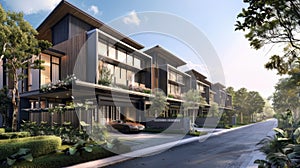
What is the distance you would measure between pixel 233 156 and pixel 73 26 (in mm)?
20205

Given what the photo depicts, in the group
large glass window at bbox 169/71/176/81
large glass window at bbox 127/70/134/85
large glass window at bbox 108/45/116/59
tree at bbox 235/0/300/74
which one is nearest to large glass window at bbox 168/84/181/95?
large glass window at bbox 169/71/176/81

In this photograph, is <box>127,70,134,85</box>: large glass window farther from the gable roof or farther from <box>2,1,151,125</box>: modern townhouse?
the gable roof

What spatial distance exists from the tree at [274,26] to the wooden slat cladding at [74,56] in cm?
1592

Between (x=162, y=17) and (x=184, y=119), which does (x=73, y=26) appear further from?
(x=184, y=119)

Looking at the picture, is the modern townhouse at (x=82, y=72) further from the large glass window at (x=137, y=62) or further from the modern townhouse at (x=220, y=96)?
the modern townhouse at (x=220, y=96)

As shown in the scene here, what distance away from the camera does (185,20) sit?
14.4 meters

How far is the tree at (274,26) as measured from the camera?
5.76 metres

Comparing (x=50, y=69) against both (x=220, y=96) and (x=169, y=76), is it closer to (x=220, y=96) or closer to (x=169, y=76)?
(x=169, y=76)

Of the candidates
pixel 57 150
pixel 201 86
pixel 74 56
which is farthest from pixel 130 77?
pixel 201 86

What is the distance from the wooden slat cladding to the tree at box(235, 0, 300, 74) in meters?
15.9

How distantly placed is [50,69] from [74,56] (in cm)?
248

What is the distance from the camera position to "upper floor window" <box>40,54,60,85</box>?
2017cm

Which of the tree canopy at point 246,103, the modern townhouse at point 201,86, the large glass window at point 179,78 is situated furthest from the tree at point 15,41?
the tree canopy at point 246,103

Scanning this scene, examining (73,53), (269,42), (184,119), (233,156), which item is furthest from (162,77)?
(269,42)
